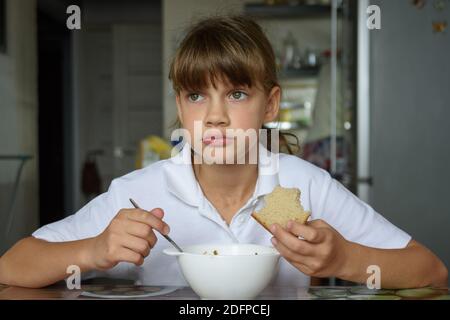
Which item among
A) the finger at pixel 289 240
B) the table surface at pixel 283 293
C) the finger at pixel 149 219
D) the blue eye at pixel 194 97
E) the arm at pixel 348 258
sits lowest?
the table surface at pixel 283 293

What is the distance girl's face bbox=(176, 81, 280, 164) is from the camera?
0.92 meters

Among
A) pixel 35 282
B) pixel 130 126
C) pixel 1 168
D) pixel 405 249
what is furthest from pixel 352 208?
pixel 130 126

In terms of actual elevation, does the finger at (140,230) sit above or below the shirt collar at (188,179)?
below

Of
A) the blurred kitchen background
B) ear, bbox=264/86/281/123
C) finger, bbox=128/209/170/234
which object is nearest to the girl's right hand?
finger, bbox=128/209/170/234

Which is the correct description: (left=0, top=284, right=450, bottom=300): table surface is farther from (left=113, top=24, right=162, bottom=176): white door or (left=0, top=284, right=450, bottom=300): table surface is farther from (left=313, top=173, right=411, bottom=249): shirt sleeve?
(left=113, top=24, right=162, bottom=176): white door

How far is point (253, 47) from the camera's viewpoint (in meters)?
1.01

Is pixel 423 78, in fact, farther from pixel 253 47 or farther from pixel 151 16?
pixel 151 16

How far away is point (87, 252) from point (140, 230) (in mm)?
145

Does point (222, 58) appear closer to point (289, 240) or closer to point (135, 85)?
point (289, 240)

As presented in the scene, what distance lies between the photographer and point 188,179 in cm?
109

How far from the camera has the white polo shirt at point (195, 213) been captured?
107 centimetres

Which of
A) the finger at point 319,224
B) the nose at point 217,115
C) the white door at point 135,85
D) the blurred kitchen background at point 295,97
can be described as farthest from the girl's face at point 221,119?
the white door at point 135,85

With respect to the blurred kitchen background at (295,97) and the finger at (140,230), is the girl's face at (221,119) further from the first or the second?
the blurred kitchen background at (295,97)

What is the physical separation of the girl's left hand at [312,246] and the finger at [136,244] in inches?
6.9
